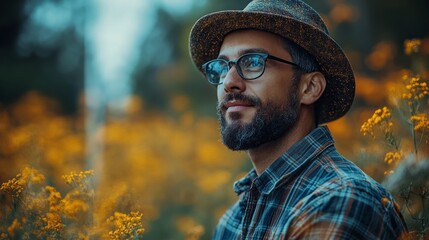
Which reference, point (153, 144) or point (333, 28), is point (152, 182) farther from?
point (333, 28)

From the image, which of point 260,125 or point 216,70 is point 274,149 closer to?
point 260,125

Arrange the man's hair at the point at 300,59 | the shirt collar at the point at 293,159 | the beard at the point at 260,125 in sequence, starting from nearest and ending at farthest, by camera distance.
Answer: the shirt collar at the point at 293,159 < the beard at the point at 260,125 < the man's hair at the point at 300,59

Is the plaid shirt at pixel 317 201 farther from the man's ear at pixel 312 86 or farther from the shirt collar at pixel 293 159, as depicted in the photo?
the man's ear at pixel 312 86

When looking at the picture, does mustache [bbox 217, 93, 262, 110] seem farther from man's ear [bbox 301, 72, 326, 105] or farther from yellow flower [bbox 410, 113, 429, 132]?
yellow flower [bbox 410, 113, 429, 132]

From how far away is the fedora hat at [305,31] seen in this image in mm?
2350

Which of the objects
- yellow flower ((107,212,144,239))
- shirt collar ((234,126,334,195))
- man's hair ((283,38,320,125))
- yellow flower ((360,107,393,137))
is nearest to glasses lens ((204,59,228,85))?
man's hair ((283,38,320,125))

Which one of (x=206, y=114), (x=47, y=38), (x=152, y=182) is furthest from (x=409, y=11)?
(x=47, y=38)

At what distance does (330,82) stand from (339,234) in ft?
3.30

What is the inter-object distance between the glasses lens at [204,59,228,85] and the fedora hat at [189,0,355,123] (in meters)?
0.17

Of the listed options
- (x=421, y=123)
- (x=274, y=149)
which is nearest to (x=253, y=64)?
(x=274, y=149)

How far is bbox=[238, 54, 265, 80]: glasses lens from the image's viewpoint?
2.36 meters

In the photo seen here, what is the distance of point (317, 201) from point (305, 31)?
0.87 m

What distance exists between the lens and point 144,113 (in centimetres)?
1264

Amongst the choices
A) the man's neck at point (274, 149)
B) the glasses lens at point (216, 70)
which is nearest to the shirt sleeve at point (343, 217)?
the man's neck at point (274, 149)
